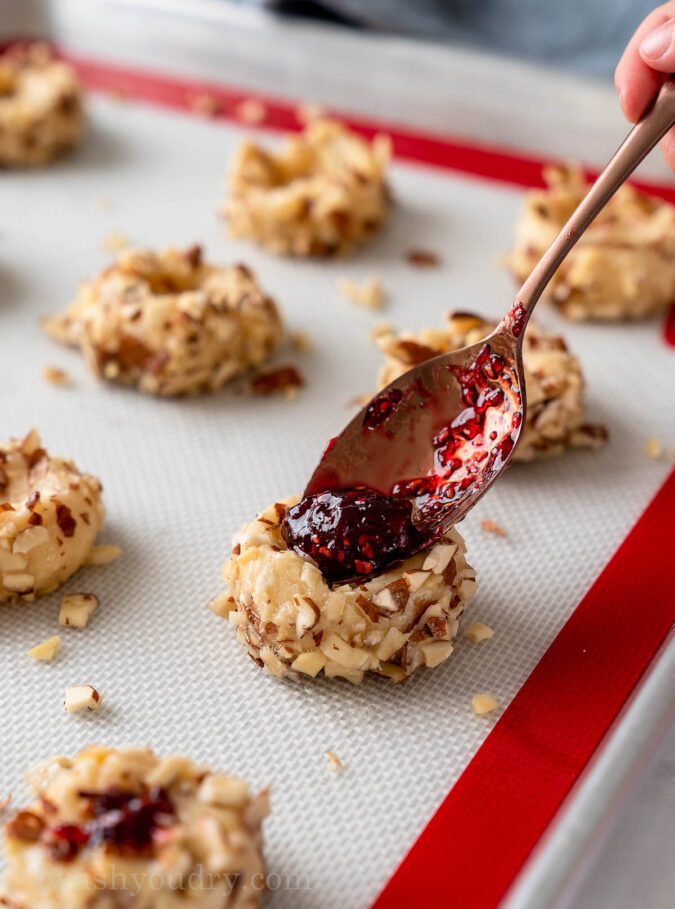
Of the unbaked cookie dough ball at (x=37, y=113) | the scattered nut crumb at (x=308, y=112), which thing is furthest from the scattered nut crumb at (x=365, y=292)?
the unbaked cookie dough ball at (x=37, y=113)

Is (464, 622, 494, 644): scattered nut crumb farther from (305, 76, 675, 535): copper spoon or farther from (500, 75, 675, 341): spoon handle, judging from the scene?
(500, 75, 675, 341): spoon handle

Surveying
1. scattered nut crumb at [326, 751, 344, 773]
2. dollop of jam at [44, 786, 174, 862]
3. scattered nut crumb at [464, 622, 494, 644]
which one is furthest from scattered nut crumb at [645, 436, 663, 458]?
dollop of jam at [44, 786, 174, 862]

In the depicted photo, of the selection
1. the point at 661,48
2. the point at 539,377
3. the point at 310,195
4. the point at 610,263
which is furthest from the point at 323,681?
the point at 310,195

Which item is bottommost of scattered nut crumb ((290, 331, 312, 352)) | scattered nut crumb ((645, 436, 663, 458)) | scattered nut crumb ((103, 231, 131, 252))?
scattered nut crumb ((103, 231, 131, 252))

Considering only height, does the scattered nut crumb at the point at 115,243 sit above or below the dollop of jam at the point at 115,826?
below

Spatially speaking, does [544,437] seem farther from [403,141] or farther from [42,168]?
[42,168]

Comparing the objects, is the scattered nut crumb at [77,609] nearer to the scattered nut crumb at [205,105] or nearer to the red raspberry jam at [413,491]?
the red raspberry jam at [413,491]

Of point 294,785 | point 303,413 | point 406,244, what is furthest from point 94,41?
point 294,785
